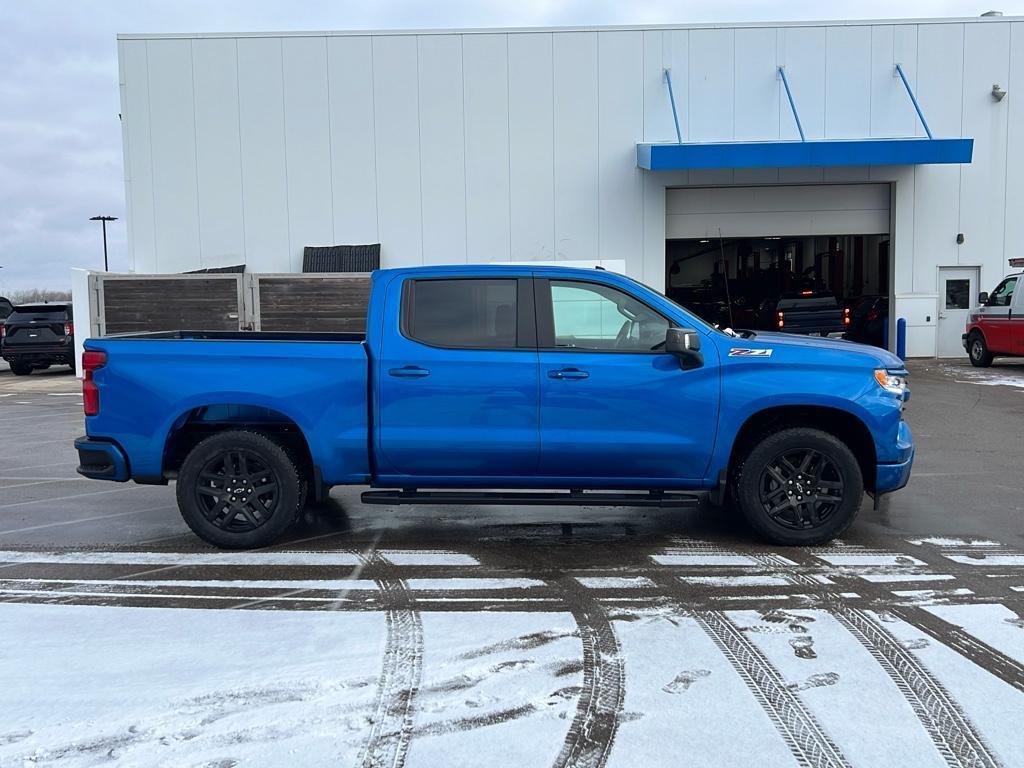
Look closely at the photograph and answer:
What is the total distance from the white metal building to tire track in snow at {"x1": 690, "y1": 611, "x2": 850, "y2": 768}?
1826cm

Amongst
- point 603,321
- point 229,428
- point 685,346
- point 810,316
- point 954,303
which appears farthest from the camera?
point 954,303

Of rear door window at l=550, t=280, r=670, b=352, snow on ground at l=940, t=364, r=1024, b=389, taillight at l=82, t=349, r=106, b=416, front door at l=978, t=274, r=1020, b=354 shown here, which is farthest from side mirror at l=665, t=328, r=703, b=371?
front door at l=978, t=274, r=1020, b=354

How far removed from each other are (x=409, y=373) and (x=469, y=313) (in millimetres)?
592

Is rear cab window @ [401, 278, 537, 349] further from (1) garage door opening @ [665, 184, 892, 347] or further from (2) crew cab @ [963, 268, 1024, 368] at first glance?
(2) crew cab @ [963, 268, 1024, 368]

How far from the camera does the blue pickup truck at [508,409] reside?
5.96m

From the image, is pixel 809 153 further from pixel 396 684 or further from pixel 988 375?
pixel 396 684

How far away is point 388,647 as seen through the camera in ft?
14.6

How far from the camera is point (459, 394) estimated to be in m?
5.96

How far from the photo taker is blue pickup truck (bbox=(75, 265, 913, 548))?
596 cm

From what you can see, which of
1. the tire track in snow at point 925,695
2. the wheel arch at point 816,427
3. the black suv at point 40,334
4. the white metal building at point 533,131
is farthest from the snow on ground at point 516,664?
the black suv at point 40,334

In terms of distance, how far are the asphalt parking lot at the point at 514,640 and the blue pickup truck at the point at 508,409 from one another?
0.43 m

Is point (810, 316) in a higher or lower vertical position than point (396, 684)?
higher

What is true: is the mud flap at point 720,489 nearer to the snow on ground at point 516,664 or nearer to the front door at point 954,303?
the snow on ground at point 516,664

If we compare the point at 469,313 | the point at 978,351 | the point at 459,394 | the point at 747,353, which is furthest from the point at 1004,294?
the point at 459,394
